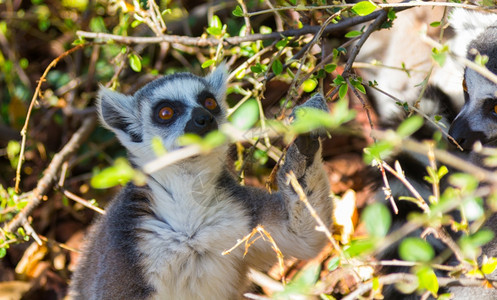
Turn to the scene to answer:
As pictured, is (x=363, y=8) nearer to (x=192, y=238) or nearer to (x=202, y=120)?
(x=202, y=120)

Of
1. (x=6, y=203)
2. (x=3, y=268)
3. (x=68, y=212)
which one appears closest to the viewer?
(x=6, y=203)

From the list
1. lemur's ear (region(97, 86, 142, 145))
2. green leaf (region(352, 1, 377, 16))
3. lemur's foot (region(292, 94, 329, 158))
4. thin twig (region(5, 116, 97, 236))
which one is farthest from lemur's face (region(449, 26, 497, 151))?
thin twig (region(5, 116, 97, 236))

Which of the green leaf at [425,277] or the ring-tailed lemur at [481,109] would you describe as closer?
the green leaf at [425,277]

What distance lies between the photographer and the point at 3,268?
3.98 m

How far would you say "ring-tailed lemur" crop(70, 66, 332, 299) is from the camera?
242 cm

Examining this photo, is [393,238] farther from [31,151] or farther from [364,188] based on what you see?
[31,151]

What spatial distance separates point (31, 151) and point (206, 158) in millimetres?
2355

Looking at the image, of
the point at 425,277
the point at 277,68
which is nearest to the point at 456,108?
the point at 277,68

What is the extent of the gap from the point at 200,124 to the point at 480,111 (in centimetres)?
132

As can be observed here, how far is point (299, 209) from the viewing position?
8.11 feet

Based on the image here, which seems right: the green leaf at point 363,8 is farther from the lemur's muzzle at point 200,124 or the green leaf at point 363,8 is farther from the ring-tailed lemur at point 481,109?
the lemur's muzzle at point 200,124

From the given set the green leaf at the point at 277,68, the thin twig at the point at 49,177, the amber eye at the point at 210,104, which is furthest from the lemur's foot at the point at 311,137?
the thin twig at the point at 49,177

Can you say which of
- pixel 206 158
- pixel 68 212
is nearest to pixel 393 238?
pixel 206 158

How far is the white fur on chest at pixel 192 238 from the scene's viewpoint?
7.94ft
